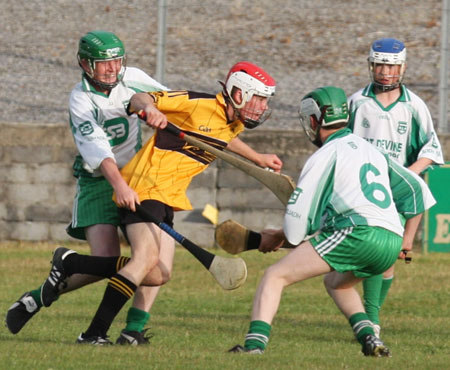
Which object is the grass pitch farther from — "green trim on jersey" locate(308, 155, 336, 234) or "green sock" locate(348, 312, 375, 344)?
"green trim on jersey" locate(308, 155, 336, 234)

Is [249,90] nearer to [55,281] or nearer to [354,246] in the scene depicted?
[354,246]

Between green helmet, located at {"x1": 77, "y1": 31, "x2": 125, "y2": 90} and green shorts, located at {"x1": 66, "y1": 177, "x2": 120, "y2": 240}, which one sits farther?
green shorts, located at {"x1": 66, "y1": 177, "x2": 120, "y2": 240}

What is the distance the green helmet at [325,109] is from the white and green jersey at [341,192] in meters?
0.12

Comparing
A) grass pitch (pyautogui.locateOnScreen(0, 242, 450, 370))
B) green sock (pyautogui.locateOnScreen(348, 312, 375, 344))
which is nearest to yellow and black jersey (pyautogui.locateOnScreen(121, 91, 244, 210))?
grass pitch (pyautogui.locateOnScreen(0, 242, 450, 370))

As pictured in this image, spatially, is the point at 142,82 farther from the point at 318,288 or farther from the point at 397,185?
the point at 318,288

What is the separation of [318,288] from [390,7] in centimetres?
522

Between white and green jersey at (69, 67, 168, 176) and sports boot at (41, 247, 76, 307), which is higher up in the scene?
white and green jersey at (69, 67, 168, 176)

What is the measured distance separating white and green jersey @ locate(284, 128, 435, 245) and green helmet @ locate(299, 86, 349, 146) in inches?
4.8

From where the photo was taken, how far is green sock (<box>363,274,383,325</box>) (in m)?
8.39

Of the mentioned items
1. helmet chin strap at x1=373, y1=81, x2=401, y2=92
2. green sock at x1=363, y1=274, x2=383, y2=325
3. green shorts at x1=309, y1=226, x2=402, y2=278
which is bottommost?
green sock at x1=363, y1=274, x2=383, y2=325

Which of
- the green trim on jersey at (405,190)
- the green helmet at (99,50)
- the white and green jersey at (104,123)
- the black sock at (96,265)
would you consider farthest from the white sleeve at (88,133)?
the green trim on jersey at (405,190)

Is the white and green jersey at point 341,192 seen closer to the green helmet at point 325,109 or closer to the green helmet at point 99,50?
the green helmet at point 325,109

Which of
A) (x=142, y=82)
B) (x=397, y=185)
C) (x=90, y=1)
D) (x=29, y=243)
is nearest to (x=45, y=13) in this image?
(x=90, y=1)

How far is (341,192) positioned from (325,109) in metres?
0.54
